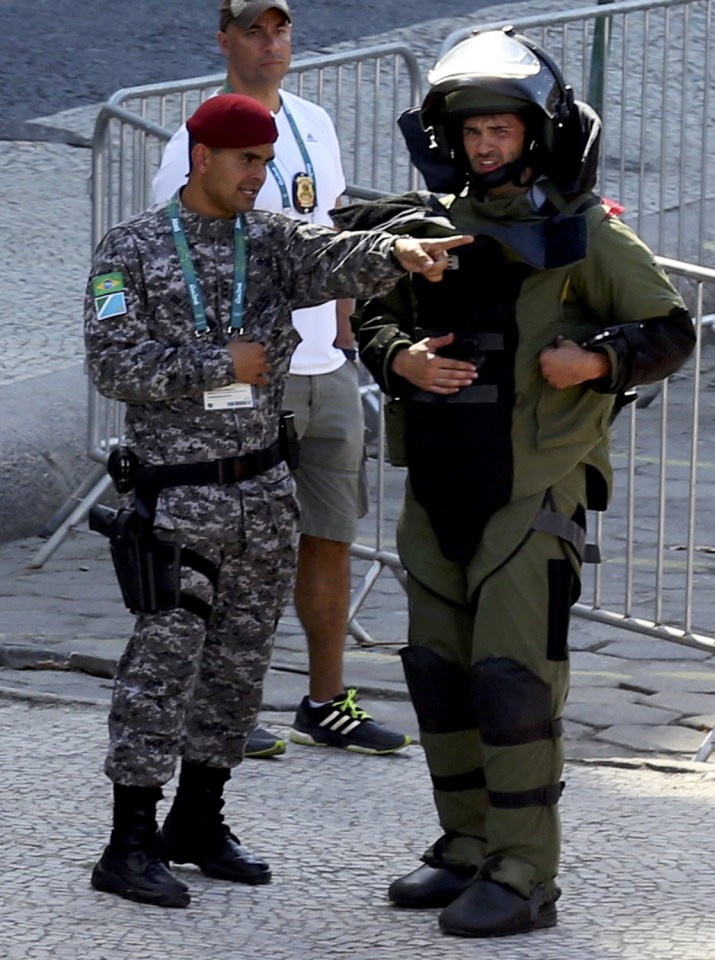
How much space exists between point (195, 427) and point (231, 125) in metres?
0.62

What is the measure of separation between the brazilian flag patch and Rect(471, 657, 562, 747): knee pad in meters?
1.06

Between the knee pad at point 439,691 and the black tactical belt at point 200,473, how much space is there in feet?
1.64

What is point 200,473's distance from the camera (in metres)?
4.38

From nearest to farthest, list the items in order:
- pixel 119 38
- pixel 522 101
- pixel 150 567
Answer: pixel 522 101
pixel 150 567
pixel 119 38

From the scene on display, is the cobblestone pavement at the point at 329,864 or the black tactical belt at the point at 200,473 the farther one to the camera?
the black tactical belt at the point at 200,473

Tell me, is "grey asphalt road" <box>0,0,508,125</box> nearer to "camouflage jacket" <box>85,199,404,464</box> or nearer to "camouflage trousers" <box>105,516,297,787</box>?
"camouflage jacket" <box>85,199,404,464</box>

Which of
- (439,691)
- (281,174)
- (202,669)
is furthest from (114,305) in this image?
(281,174)

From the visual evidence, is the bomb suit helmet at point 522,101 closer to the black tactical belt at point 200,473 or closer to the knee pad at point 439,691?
the black tactical belt at point 200,473

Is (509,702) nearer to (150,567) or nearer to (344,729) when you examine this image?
(150,567)

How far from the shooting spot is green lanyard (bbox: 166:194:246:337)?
4359mm

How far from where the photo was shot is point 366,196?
6691 millimetres

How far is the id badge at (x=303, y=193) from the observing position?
217 inches

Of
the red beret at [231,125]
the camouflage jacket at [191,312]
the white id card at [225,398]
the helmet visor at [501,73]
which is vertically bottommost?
the white id card at [225,398]

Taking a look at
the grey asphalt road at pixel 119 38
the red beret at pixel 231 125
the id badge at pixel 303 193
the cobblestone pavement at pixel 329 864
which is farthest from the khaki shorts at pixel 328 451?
the grey asphalt road at pixel 119 38
